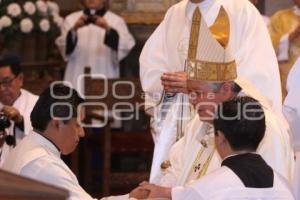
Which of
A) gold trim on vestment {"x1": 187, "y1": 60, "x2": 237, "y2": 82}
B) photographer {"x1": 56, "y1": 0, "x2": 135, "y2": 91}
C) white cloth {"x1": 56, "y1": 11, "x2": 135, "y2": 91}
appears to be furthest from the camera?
white cloth {"x1": 56, "y1": 11, "x2": 135, "y2": 91}

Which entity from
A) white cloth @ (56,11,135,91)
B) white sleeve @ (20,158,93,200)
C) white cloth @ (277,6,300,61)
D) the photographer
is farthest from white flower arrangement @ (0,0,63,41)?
white sleeve @ (20,158,93,200)

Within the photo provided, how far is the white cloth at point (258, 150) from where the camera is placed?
4594 millimetres

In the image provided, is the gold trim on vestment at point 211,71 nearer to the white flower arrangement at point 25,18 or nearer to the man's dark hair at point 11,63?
the man's dark hair at point 11,63

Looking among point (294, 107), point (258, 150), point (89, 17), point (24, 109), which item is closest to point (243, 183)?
point (258, 150)

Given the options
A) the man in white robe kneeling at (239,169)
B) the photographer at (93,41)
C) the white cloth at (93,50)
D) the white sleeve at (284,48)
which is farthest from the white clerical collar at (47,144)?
the white cloth at (93,50)

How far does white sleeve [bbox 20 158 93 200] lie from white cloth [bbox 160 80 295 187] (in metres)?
0.74

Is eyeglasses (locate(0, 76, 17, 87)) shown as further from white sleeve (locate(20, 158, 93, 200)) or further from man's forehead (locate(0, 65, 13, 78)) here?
white sleeve (locate(20, 158, 93, 200))

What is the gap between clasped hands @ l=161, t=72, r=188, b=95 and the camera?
17.9ft

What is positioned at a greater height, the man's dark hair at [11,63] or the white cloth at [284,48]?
the man's dark hair at [11,63]

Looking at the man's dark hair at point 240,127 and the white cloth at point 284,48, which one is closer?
the man's dark hair at point 240,127

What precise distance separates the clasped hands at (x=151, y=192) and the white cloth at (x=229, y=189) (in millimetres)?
456

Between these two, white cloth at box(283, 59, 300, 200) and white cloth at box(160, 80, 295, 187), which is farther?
white cloth at box(283, 59, 300, 200)

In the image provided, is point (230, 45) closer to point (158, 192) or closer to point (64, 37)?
point (158, 192)

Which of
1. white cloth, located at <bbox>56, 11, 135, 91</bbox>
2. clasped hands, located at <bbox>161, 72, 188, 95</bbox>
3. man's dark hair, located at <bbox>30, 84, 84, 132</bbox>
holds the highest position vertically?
man's dark hair, located at <bbox>30, 84, 84, 132</bbox>
